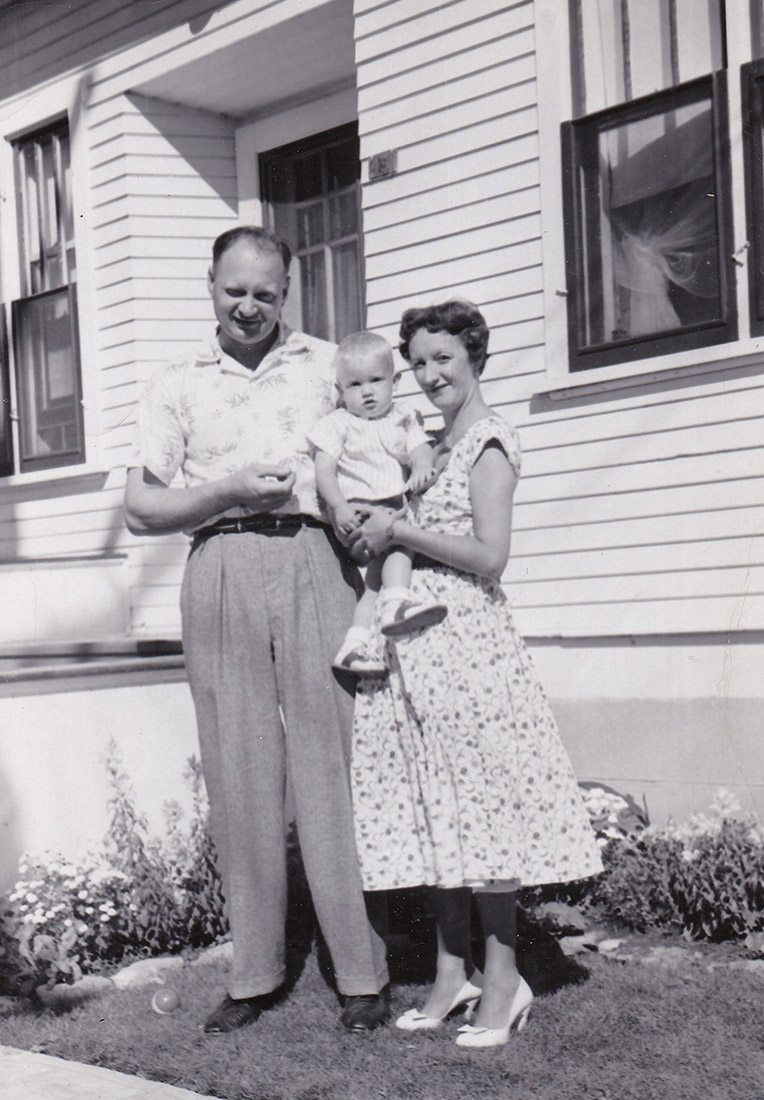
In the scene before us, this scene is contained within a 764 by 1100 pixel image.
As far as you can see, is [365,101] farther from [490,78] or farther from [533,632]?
[533,632]

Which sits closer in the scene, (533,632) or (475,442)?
(475,442)

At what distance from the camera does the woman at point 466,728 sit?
3383 millimetres

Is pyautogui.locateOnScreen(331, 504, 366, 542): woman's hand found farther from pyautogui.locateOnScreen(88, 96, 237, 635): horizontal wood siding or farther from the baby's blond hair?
pyautogui.locateOnScreen(88, 96, 237, 635): horizontal wood siding

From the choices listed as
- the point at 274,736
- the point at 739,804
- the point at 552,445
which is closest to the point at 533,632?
the point at 552,445

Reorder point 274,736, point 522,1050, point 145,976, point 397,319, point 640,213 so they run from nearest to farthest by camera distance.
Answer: point 522,1050 < point 274,736 < point 145,976 < point 640,213 < point 397,319

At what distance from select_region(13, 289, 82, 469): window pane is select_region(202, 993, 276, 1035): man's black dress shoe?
208 inches

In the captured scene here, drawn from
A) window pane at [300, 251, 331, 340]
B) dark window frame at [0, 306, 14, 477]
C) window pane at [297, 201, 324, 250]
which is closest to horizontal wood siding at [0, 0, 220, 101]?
window pane at [297, 201, 324, 250]

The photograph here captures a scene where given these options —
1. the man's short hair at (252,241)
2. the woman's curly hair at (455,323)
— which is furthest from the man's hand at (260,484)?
the man's short hair at (252,241)

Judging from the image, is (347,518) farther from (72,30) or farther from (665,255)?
(72,30)

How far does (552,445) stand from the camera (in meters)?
5.73

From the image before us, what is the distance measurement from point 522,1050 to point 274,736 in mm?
1086

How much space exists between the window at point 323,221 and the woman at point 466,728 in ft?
13.1

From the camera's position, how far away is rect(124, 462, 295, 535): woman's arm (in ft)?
11.2

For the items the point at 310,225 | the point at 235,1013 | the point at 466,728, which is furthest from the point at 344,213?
the point at 235,1013
